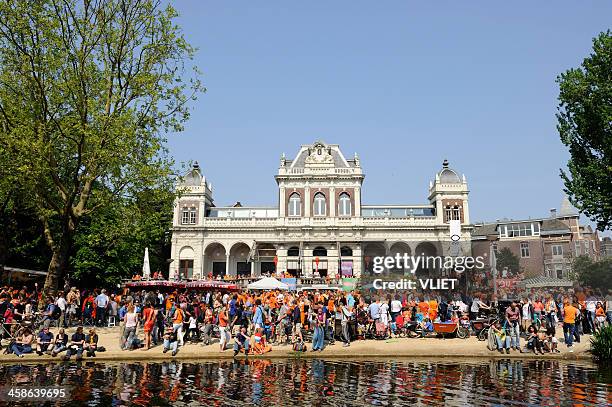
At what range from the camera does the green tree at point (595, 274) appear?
21922 mm

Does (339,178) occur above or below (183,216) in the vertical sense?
above

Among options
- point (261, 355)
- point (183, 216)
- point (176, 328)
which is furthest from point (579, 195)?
point (183, 216)

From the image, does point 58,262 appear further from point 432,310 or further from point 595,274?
point 595,274

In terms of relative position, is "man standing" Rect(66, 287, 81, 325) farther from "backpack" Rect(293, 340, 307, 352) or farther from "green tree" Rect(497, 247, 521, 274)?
"green tree" Rect(497, 247, 521, 274)

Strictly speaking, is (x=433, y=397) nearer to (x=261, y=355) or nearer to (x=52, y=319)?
(x=261, y=355)

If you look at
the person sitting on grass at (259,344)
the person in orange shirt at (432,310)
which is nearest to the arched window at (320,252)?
the person in orange shirt at (432,310)

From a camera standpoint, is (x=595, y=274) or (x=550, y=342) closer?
(x=550, y=342)

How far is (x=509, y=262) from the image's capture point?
22969 millimetres

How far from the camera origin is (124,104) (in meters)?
23.7

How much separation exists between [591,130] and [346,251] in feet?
117

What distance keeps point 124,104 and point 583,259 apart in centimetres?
2373

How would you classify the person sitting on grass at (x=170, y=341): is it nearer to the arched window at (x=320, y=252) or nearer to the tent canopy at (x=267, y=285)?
the tent canopy at (x=267, y=285)

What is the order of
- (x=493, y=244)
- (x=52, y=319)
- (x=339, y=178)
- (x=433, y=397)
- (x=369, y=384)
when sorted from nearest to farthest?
(x=433, y=397) < (x=369, y=384) < (x=52, y=319) < (x=493, y=244) < (x=339, y=178)

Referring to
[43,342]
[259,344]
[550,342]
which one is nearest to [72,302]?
[43,342]
